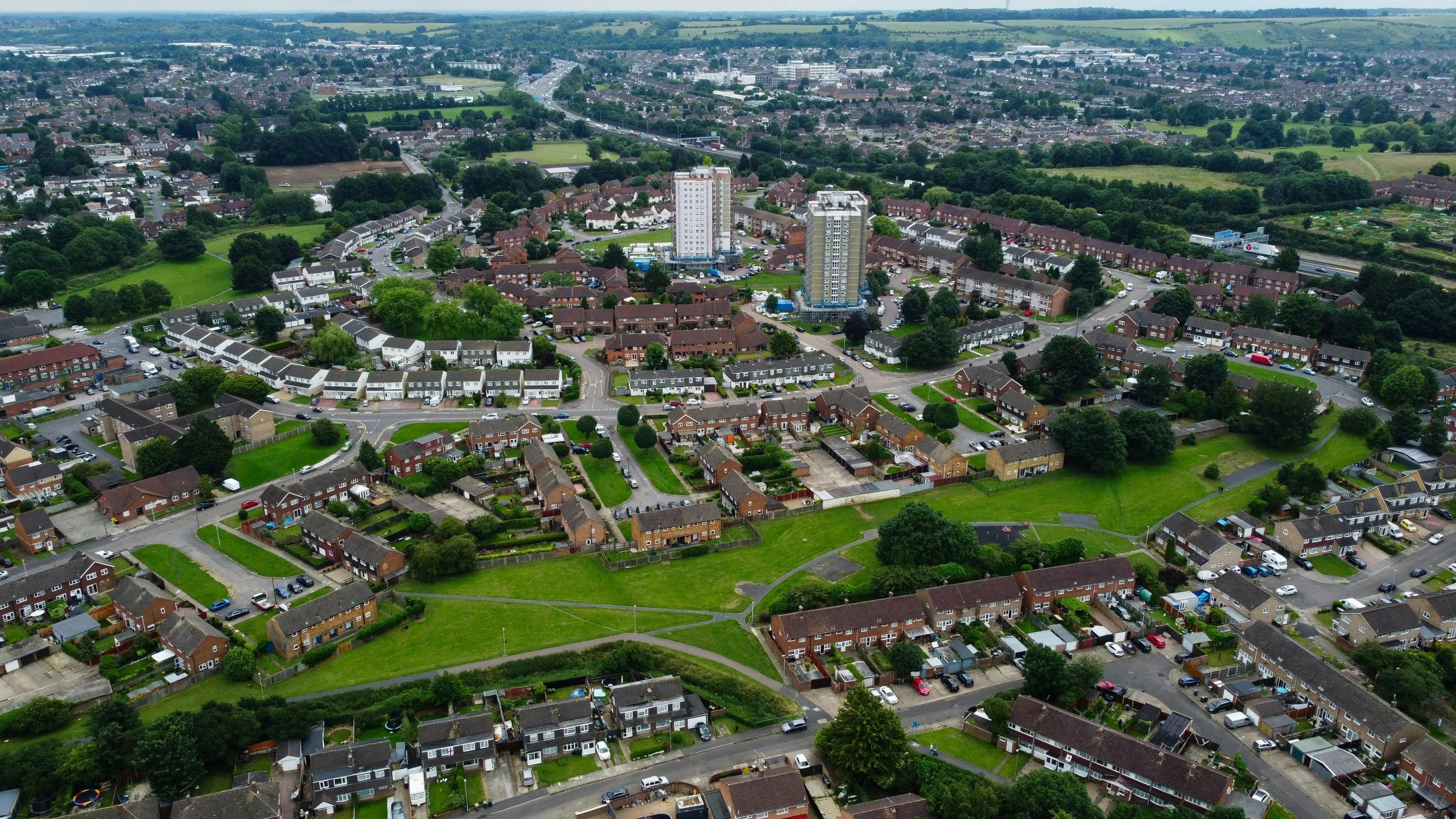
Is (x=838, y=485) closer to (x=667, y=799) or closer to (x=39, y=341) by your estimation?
(x=667, y=799)

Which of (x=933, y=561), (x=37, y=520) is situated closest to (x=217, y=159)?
(x=37, y=520)

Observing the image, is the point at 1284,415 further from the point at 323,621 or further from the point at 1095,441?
the point at 323,621

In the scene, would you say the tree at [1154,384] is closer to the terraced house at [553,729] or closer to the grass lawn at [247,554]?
the terraced house at [553,729]

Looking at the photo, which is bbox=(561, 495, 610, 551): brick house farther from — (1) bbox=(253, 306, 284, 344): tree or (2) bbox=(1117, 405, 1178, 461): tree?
(1) bbox=(253, 306, 284, 344): tree

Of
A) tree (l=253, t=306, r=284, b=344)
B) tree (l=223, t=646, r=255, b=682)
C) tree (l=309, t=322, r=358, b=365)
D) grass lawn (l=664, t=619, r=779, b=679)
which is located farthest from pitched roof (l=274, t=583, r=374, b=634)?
tree (l=253, t=306, r=284, b=344)

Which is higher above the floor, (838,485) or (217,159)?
(217,159)
